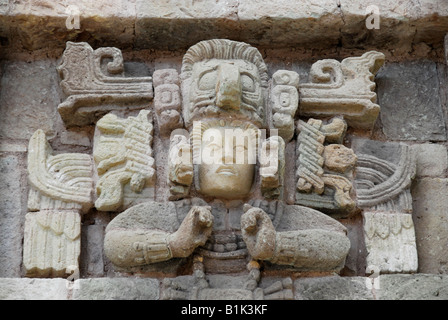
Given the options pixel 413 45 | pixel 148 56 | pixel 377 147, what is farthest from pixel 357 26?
pixel 148 56

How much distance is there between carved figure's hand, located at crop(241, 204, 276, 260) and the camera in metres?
4.35

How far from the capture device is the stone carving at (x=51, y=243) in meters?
4.51

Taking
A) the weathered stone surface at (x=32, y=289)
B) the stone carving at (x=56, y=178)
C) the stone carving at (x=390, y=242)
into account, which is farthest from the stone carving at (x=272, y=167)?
the weathered stone surface at (x=32, y=289)

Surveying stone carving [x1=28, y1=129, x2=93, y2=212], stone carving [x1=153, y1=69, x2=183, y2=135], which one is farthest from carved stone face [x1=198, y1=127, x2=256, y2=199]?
stone carving [x1=28, y1=129, x2=93, y2=212]

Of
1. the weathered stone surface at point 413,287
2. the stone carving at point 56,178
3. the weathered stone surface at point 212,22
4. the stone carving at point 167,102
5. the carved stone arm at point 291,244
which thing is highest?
the weathered stone surface at point 212,22

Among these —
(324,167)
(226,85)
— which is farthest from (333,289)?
(226,85)

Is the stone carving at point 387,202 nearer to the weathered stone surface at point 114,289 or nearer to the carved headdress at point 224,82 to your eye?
the carved headdress at point 224,82

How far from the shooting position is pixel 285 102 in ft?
16.2

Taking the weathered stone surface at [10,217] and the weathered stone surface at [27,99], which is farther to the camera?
the weathered stone surface at [27,99]

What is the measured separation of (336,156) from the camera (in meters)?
4.89

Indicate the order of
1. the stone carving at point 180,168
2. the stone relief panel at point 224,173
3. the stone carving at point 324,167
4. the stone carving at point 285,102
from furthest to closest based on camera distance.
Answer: the stone carving at point 285,102 → the stone carving at point 324,167 → the stone carving at point 180,168 → the stone relief panel at point 224,173

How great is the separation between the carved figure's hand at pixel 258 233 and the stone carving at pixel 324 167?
18.3 inches
